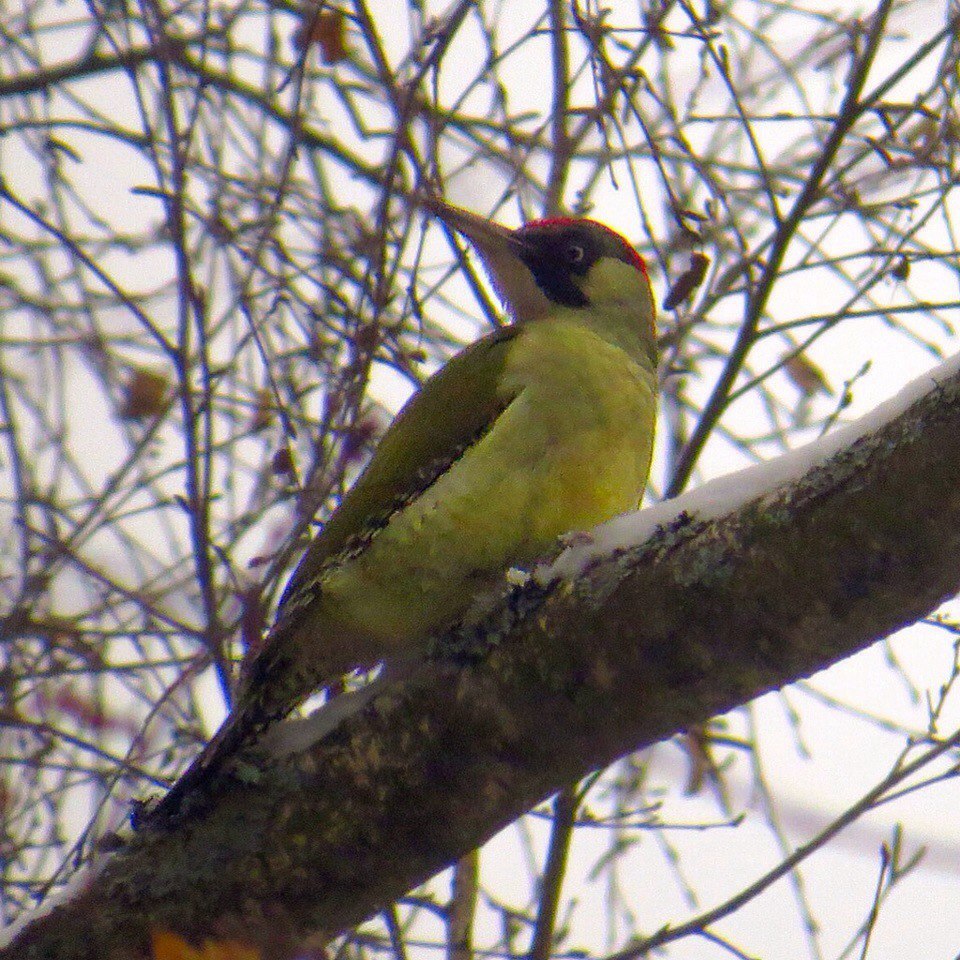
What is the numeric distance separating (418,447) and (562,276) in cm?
135

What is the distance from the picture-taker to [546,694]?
2602 mm

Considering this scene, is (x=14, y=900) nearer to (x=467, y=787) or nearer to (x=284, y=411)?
(x=284, y=411)

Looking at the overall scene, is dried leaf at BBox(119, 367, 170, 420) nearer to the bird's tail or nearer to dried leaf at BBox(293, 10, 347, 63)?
dried leaf at BBox(293, 10, 347, 63)

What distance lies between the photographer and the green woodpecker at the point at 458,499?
350 centimetres

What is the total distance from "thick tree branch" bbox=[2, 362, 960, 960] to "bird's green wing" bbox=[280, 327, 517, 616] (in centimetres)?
89

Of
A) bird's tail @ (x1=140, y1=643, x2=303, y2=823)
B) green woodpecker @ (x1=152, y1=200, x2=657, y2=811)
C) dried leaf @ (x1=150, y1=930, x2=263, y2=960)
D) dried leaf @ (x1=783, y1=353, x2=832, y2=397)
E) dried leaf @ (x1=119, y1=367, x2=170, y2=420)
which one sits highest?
dried leaf @ (x1=119, y1=367, x2=170, y2=420)

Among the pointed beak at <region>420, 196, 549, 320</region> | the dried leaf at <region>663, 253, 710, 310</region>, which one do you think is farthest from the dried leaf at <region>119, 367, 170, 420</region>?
the dried leaf at <region>663, 253, 710, 310</region>

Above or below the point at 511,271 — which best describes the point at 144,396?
above

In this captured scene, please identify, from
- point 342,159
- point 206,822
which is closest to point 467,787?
point 206,822

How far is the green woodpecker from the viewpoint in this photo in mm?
3498

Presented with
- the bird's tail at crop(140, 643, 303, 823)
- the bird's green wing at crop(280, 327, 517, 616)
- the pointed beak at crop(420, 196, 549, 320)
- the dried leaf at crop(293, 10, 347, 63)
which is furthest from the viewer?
the pointed beak at crop(420, 196, 549, 320)

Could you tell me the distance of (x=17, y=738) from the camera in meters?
4.95

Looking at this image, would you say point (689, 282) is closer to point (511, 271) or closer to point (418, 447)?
point (418, 447)

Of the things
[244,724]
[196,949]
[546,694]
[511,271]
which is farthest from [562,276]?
[196,949]
